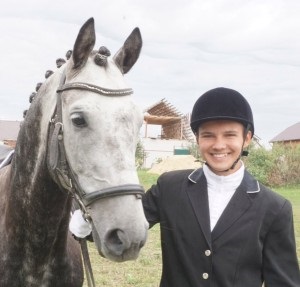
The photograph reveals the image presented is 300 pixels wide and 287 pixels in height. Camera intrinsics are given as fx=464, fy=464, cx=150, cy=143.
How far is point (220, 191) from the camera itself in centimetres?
257

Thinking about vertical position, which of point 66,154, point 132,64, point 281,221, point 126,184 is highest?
point 132,64

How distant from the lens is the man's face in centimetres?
248

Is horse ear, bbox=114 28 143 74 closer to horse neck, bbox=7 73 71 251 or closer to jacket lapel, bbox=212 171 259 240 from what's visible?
horse neck, bbox=7 73 71 251

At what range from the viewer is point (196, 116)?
259 cm

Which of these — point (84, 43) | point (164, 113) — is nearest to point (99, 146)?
point (84, 43)

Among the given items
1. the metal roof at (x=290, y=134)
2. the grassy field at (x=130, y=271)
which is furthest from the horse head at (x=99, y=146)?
the metal roof at (x=290, y=134)

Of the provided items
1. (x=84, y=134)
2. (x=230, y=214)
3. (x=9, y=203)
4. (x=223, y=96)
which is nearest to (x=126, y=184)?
(x=84, y=134)


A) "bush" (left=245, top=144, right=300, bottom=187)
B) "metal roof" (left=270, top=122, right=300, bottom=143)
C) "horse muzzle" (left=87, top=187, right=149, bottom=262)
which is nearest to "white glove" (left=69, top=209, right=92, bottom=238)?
"horse muzzle" (left=87, top=187, right=149, bottom=262)

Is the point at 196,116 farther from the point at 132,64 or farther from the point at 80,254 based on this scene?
the point at 80,254

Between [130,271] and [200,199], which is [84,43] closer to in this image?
[200,199]

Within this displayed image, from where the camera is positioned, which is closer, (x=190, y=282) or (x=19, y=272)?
(x=190, y=282)

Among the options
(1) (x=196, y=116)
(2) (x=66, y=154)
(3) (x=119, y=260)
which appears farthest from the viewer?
(1) (x=196, y=116)

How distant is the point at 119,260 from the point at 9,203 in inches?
41.7

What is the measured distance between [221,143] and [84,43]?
900 mm
